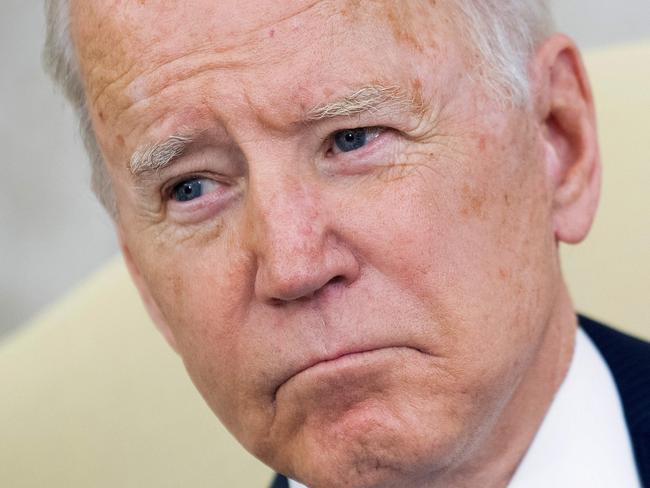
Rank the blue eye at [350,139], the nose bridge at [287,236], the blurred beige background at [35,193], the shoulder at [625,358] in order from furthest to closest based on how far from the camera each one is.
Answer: the blurred beige background at [35,193], the shoulder at [625,358], the blue eye at [350,139], the nose bridge at [287,236]

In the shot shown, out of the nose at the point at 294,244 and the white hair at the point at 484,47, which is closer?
the nose at the point at 294,244

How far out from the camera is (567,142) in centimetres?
187

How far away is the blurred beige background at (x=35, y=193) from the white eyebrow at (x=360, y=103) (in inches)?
109

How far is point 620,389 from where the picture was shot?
192cm

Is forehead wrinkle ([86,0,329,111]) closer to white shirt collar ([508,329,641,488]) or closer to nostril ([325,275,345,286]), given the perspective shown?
nostril ([325,275,345,286])

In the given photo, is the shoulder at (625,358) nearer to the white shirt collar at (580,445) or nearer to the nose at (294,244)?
the white shirt collar at (580,445)

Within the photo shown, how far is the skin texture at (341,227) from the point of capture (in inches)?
62.7

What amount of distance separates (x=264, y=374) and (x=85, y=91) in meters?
0.51

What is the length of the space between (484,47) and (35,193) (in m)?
3.20

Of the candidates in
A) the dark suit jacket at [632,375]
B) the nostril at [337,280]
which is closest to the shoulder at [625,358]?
the dark suit jacket at [632,375]

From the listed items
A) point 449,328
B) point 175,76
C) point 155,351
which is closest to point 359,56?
point 175,76

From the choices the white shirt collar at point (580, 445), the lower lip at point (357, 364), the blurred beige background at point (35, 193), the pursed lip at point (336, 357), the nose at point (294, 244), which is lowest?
the white shirt collar at point (580, 445)

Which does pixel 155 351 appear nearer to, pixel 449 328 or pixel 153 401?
pixel 153 401

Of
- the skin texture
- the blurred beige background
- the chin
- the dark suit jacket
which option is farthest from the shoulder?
the blurred beige background
